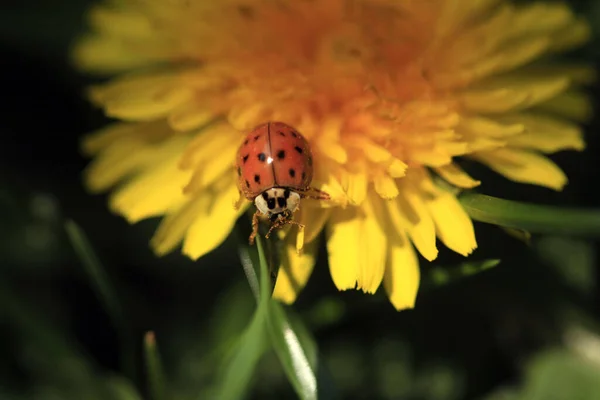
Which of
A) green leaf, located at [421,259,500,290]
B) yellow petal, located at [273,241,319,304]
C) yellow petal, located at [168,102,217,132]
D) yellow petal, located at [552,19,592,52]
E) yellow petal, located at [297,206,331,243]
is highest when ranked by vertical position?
yellow petal, located at [552,19,592,52]

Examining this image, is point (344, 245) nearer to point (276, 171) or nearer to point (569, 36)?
point (276, 171)

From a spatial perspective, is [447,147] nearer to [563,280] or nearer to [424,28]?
[424,28]

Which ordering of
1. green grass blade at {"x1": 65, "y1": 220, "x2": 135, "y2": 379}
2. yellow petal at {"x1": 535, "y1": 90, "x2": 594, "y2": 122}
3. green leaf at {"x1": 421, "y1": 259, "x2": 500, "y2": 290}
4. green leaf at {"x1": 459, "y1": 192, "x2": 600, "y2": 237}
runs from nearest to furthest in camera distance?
green leaf at {"x1": 459, "y1": 192, "x2": 600, "y2": 237} < green leaf at {"x1": 421, "y1": 259, "x2": 500, "y2": 290} < green grass blade at {"x1": 65, "y1": 220, "x2": 135, "y2": 379} < yellow petal at {"x1": 535, "y1": 90, "x2": 594, "y2": 122}

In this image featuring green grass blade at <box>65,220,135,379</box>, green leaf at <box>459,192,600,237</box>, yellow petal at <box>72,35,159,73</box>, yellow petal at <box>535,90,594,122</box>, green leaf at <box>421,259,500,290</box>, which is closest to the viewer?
green leaf at <box>459,192,600,237</box>

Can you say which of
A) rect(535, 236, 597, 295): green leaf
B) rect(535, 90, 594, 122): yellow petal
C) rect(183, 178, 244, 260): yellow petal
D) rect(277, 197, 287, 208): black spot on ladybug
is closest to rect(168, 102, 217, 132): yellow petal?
Result: rect(183, 178, 244, 260): yellow petal

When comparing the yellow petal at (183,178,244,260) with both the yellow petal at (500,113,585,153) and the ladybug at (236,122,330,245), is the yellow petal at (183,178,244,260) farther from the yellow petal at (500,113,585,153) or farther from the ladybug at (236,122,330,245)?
the yellow petal at (500,113,585,153)

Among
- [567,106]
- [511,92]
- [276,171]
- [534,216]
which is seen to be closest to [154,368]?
[276,171]
